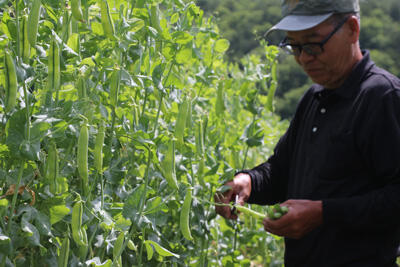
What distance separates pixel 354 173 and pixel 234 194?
0.66 m

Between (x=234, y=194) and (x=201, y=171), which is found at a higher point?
(x=201, y=171)

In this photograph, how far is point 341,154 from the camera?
239 cm

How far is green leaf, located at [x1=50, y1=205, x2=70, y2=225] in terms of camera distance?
5.86ft

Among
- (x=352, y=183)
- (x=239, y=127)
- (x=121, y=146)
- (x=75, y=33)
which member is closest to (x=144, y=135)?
(x=121, y=146)

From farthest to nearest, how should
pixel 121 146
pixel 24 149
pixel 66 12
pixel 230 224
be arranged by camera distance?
pixel 230 224, pixel 121 146, pixel 66 12, pixel 24 149

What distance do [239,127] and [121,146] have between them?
2417 mm

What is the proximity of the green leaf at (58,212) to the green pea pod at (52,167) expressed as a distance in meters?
0.07

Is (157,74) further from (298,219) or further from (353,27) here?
(353,27)

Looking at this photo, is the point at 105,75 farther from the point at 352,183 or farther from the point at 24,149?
the point at 352,183

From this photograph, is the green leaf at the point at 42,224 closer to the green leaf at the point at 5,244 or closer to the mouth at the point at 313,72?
the green leaf at the point at 5,244

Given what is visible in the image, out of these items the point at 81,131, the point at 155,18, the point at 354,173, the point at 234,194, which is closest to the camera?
the point at 81,131

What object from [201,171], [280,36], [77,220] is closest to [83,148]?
[77,220]

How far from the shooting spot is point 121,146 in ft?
7.22

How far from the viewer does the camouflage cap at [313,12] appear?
244 centimetres
